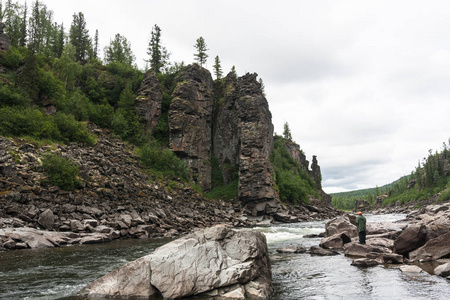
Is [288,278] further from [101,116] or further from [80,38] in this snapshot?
[80,38]

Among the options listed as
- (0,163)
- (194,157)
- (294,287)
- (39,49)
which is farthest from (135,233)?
(39,49)

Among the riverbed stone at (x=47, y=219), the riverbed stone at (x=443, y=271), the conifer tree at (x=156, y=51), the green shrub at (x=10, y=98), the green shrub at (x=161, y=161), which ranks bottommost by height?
the riverbed stone at (x=443, y=271)

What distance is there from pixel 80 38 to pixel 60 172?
256ft

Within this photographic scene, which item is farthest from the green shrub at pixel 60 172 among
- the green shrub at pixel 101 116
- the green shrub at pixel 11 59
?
the green shrub at pixel 11 59

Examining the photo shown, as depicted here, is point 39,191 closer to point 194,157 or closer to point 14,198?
point 14,198

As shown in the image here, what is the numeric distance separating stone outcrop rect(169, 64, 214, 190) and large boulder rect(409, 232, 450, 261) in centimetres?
4838

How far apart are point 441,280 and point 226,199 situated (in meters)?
51.1

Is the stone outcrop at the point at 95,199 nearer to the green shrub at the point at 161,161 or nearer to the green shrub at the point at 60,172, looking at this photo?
the green shrub at the point at 60,172

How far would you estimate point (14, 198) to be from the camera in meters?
23.4

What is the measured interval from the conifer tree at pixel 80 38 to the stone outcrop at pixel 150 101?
125 ft

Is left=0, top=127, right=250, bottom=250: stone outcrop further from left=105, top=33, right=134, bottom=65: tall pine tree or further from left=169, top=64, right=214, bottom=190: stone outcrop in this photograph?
left=105, top=33, right=134, bottom=65: tall pine tree

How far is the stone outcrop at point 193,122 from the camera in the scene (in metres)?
59.8

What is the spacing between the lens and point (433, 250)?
14203mm

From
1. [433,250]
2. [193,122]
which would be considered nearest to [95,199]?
[433,250]
